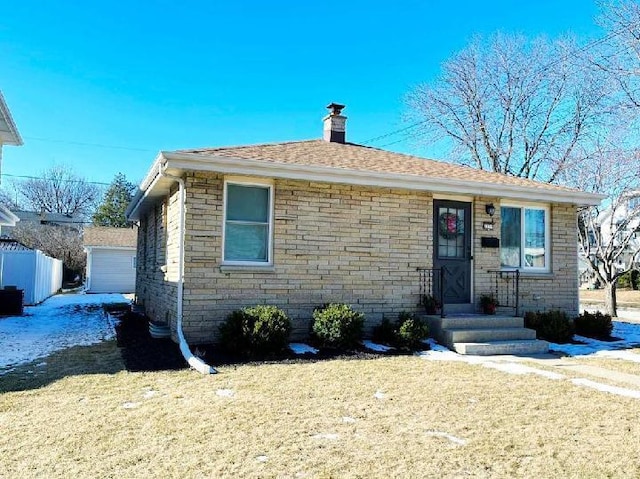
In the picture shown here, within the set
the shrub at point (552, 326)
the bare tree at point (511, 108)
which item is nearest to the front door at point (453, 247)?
the shrub at point (552, 326)

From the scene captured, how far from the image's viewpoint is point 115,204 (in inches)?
1690

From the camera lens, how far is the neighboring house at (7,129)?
1090cm

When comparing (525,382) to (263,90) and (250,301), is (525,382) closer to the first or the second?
(250,301)

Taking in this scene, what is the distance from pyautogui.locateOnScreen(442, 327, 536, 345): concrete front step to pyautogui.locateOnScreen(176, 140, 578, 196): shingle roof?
290cm

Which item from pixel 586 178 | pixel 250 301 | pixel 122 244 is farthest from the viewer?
pixel 122 244

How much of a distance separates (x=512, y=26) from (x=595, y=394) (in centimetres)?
1930

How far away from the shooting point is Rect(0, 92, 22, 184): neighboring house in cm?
1090

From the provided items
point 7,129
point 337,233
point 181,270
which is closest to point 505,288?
point 337,233

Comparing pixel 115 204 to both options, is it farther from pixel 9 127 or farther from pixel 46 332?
pixel 46 332

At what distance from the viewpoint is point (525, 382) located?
20.3ft

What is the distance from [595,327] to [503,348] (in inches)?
127

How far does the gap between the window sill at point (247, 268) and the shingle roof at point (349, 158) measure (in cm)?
175

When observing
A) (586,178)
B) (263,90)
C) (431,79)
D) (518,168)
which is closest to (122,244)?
(263,90)

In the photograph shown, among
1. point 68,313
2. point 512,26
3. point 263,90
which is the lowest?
point 68,313
